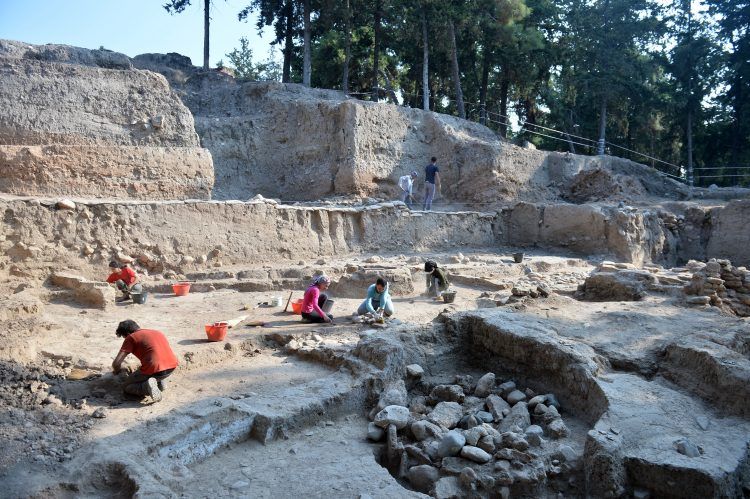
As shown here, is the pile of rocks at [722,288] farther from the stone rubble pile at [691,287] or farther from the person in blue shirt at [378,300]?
the person in blue shirt at [378,300]

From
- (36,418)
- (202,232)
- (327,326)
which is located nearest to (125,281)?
(202,232)

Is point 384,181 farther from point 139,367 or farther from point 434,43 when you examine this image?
point 139,367

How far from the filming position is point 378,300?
7.12 metres

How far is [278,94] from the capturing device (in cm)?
1644

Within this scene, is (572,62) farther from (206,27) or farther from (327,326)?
(327,326)

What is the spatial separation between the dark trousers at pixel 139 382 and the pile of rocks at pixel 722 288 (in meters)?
6.53

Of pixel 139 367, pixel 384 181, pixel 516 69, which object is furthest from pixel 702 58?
pixel 139 367

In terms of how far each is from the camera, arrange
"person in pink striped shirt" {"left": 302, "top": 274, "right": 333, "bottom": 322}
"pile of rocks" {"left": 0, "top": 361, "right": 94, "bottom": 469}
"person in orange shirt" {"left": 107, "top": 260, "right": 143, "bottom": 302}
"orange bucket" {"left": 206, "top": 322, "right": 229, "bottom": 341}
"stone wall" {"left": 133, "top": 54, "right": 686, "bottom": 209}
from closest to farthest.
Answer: "pile of rocks" {"left": 0, "top": 361, "right": 94, "bottom": 469}, "orange bucket" {"left": 206, "top": 322, "right": 229, "bottom": 341}, "person in pink striped shirt" {"left": 302, "top": 274, "right": 333, "bottom": 322}, "person in orange shirt" {"left": 107, "top": 260, "right": 143, "bottom": 302}, "stone wall" {"left": 133, "top": 54, "right": 686, "bottom": 209}

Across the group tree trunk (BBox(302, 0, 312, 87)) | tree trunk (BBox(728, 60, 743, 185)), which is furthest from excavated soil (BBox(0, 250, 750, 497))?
tree trunk (BBox(728, 60, 743, 185))

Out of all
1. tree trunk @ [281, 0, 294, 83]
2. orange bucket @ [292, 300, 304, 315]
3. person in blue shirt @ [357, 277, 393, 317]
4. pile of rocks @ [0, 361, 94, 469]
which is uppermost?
tree trunk @ [281, 0, 294, 83]

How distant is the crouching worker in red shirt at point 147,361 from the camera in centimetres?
433

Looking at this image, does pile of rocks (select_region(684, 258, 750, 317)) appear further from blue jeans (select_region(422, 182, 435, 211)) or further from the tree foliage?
the tree foliage

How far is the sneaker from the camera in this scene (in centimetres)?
428

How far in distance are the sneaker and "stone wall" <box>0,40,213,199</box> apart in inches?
253
